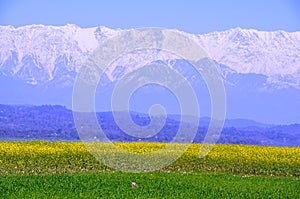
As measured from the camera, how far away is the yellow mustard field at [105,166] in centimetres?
2558

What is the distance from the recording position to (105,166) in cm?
2630

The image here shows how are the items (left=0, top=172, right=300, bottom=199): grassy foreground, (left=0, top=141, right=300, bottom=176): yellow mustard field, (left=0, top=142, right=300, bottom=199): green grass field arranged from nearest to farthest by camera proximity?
(left=0, top=172, right=300, bottom=199): grassy foreground, (left=0, top=142, right=300, bottom=199): green grass field, (left=0, top=141, right=300, bottom=176): yellow mustard field

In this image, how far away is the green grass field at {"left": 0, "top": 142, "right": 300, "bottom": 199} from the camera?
17.4 m

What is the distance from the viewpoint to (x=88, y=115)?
19.2 m

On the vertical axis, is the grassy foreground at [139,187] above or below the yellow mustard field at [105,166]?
above

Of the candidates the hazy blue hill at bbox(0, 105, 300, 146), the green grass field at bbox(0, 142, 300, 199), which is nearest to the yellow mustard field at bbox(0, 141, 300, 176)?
the green grass field at bbox(0, 142, 300, 199)

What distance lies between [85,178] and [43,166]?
685 cm

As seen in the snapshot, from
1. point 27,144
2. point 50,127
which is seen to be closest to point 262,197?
point 27,144

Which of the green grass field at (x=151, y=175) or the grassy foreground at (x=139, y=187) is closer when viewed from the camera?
the grassy foreground at (x=139, y=187)

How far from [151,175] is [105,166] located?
6.13m

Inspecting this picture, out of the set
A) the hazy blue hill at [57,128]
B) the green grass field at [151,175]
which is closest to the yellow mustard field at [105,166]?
the green grass field at [151,175]

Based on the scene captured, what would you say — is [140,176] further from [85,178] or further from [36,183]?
[36,183]

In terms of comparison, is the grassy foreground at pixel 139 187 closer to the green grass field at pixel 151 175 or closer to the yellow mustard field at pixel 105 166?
the green grass field at pixel 151 175

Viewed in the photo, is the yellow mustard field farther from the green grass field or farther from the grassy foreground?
the grassy foreground
